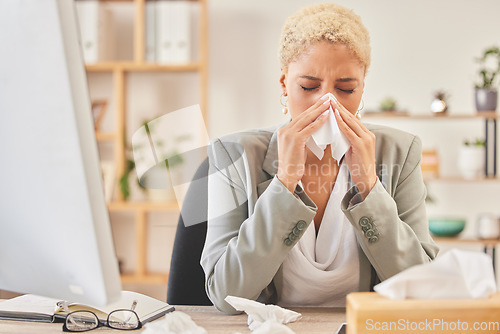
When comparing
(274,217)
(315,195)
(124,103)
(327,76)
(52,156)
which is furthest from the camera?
(124,103)

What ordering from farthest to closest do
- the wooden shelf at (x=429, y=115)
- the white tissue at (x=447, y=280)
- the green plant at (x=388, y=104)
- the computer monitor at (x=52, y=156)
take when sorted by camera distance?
the green plant at (x=388, y=104) → the wooden shelf at (x=429, y=115) → the white tissue at (x=447, y=280) → the computer monitor at (x=52, y=156)

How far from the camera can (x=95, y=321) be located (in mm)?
838

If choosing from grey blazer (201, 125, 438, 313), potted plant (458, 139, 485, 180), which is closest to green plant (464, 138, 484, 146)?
potted plant (458, 139, 485, 180)

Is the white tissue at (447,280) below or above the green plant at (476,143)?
above

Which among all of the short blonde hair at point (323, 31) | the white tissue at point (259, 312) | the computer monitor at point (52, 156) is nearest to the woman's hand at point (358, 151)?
the short blonde hair at point (323, 31)

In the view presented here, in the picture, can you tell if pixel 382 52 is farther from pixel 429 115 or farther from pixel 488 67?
pixel 488 67

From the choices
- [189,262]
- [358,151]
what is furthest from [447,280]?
[189,262]

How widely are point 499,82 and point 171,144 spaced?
202 centimetres

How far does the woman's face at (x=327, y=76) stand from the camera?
1127mm

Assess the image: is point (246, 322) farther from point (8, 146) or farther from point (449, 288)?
point (8, 146)

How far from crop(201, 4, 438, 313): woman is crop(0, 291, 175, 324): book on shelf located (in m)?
0.14

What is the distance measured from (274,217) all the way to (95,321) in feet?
1.17

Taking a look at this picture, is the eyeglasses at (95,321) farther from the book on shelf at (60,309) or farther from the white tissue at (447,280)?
the white tissue at (447,280)

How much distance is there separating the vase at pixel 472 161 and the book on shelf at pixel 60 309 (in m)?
2.63
